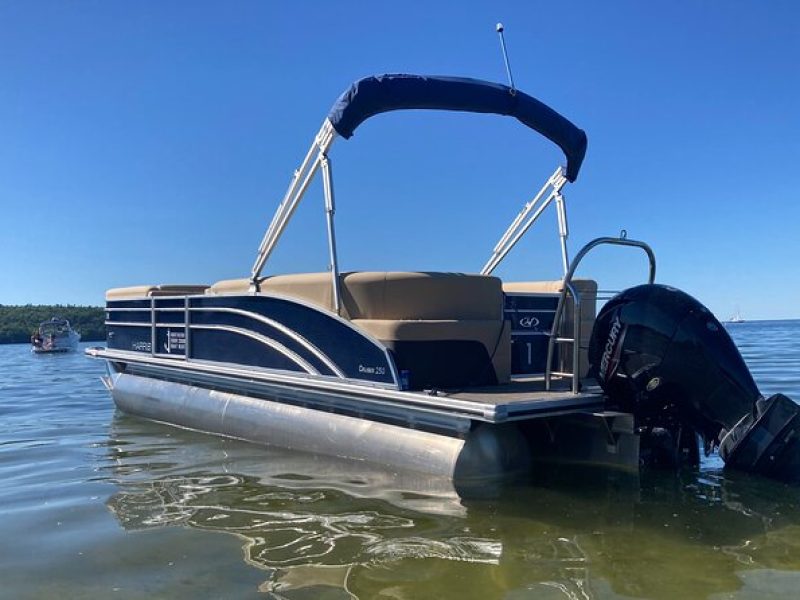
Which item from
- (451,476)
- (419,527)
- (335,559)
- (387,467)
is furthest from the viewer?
(387,467)

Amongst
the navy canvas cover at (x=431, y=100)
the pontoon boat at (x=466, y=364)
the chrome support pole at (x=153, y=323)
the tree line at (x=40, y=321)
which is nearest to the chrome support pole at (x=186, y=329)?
the pontoon boat at (x=466, y=364)

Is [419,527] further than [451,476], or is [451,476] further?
[451,476]

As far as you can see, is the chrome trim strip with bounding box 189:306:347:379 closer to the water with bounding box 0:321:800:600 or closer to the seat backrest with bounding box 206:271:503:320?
the seat backrest with bounding box 206:271:503:320

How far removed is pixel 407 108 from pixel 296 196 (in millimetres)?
1378

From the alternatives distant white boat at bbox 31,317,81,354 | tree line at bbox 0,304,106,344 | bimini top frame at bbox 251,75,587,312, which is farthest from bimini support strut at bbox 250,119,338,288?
tree line at bbox 0,304,106,344

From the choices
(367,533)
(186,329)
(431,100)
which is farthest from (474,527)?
(186,329)

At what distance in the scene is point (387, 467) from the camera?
5.50 meters

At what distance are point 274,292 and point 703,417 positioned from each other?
3770 millimetres

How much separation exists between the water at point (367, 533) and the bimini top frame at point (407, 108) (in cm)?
176

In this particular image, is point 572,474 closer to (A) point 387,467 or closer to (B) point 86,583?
(A) point 387,467

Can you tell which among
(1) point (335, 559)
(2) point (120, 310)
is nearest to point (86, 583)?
(1) point (335, 559)

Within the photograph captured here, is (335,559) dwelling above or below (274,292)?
below

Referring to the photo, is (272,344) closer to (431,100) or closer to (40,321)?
(431,100)

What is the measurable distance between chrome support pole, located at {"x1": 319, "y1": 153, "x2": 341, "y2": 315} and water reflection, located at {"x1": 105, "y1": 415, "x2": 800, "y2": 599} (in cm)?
136
